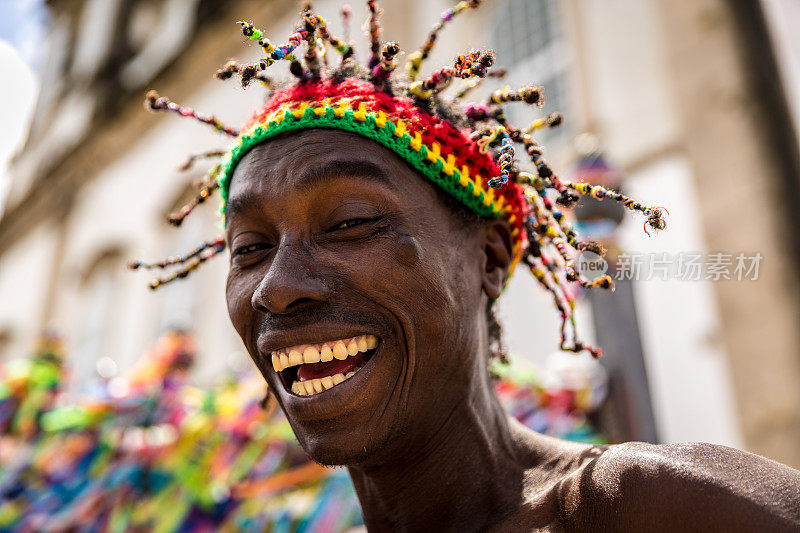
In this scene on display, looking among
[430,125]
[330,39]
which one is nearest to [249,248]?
[430,125]

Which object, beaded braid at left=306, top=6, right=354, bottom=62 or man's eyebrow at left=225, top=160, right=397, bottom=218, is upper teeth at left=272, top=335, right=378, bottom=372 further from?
beaded braid at left=306, top=6, right=354, bottom=62

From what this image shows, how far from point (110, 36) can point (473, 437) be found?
1798 cm

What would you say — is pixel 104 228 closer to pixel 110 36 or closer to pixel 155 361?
pixel 110 36

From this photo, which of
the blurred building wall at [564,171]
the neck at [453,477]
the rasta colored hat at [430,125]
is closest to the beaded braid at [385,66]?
the rasta colored hat at [430,125]

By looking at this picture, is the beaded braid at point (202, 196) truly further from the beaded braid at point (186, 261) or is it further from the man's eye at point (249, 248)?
the man's eye at point (249, 248)

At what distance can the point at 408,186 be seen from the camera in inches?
60.7

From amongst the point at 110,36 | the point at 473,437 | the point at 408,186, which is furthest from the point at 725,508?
the point at 110,36

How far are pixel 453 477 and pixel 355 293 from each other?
1.45 ft

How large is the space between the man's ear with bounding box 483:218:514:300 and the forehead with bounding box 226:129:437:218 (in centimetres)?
20

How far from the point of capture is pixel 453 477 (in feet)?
4.97

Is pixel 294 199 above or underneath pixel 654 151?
underneath

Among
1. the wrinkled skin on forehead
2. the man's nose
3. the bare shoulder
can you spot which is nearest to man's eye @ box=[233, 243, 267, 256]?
the wrinkled skin on forehead

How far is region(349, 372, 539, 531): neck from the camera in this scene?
149 centimetres

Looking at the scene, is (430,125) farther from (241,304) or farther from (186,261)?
(186,261)
